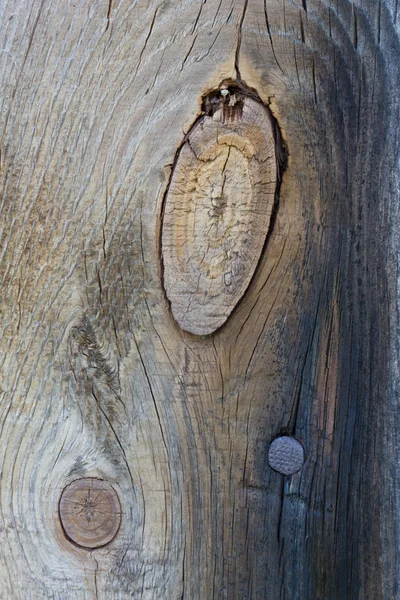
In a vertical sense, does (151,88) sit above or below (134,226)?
above

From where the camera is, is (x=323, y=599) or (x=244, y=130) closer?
(x=244, y=130)

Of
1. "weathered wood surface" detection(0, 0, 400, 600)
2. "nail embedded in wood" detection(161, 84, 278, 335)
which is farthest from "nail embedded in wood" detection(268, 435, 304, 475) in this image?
"nail embedded in wood" detection(161, 84, 278, 335)

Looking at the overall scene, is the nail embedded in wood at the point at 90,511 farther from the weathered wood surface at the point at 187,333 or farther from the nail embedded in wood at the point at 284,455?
the nail embedded in wood at the point at 284,455

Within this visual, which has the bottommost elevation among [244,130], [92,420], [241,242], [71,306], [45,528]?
[45,528]

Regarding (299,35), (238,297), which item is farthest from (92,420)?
(299,35)

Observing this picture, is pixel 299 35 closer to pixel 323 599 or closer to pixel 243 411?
pixel 243 411

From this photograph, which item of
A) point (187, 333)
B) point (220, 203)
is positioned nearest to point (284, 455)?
point (187, 333)
